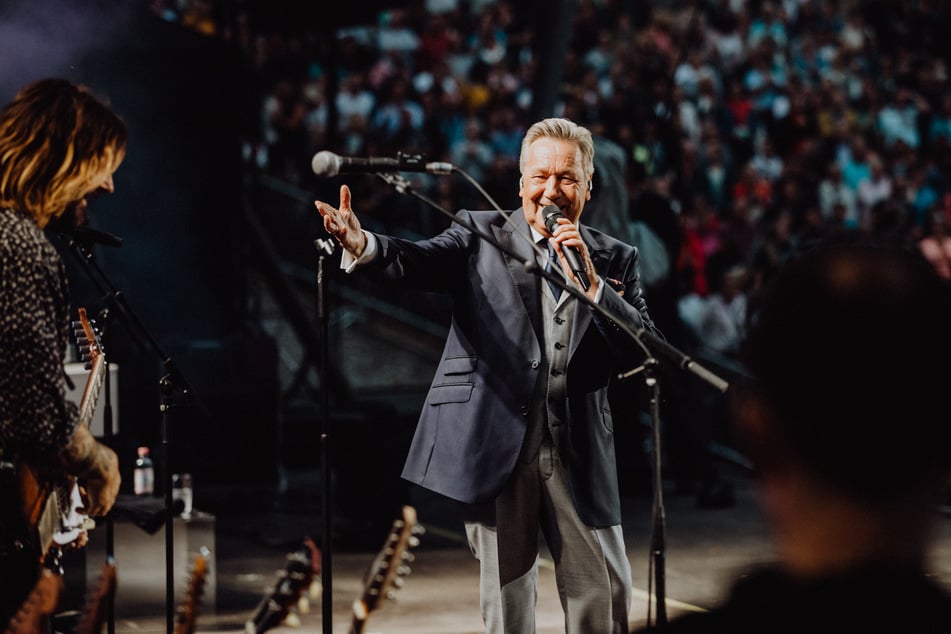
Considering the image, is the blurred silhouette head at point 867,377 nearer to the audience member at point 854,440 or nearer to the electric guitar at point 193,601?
the audience member at point 854,440

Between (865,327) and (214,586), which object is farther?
(214,586)

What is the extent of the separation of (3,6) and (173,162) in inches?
96.9

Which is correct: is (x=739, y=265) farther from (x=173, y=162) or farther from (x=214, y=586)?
(x=214, y=586)

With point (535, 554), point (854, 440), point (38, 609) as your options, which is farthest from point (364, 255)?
point (854, 440)

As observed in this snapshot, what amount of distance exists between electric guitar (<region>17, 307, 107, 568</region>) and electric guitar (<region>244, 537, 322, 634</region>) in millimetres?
517

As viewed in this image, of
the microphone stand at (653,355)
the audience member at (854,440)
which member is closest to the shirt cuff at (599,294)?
the microphone stand at (653,355)

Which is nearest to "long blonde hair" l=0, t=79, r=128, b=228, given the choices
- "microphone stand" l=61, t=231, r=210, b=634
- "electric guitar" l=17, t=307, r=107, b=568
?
"electric guitar" l=17, t=307, r=107, b=568

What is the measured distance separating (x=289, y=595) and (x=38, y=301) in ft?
2.76

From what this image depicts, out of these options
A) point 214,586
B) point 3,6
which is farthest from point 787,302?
point 3,6

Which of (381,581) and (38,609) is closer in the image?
(38,609)

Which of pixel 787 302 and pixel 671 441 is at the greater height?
pixel 787 302

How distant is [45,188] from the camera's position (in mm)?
2822

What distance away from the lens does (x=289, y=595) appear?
9.60 ft

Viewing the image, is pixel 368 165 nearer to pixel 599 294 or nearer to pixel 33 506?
pixel 599 294
